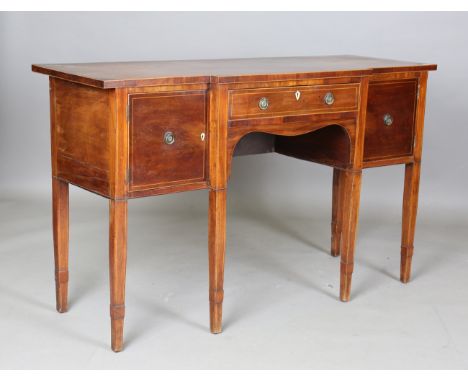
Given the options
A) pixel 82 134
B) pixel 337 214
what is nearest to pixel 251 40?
pixel 337 214

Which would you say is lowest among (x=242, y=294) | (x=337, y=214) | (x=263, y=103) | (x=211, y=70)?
(x=242, y=294)

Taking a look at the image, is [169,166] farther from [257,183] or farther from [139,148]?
[257,183]

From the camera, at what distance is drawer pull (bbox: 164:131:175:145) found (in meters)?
3.59

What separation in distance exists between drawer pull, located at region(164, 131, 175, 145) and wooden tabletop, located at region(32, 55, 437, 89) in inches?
8.3

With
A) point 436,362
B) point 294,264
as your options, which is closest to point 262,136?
point 294,264

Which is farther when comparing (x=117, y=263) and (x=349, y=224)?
(x=349, y=224)

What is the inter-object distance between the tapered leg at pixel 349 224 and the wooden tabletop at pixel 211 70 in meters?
0.53

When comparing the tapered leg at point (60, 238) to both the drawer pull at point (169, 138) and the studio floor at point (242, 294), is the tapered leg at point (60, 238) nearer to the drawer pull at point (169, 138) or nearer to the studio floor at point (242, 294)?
the studio floor at point (242, 294)

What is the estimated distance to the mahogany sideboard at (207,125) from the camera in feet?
11.6

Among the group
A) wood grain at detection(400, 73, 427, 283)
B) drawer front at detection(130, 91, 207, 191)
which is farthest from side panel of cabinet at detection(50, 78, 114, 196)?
wood grain at detection(400, 73, 427, 283)

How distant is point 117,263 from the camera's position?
3.63 metres

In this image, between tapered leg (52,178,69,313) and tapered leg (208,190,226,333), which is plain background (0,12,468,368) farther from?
tapered leg (208,190,226,333)

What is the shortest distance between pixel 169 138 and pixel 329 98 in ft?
2.73

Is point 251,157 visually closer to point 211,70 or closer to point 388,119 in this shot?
point 388,119
